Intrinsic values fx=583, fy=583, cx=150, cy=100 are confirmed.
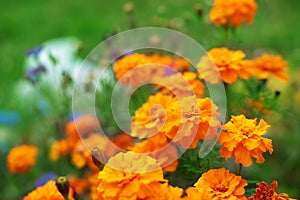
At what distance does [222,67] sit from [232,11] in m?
0.23

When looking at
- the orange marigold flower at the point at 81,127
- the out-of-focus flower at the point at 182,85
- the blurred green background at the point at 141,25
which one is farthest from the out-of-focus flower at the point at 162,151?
the blurred green background at the point at 141,25

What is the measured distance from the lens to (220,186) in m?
1.10

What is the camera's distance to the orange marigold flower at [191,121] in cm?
114

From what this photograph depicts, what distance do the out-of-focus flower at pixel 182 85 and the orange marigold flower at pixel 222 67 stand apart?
0.10 ft

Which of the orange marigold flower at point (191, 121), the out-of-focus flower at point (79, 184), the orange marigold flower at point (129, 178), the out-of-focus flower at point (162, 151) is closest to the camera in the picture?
the orange marigold flower at point (129, 178)

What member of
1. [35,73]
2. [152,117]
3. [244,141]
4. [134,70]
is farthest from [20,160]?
[244,141]

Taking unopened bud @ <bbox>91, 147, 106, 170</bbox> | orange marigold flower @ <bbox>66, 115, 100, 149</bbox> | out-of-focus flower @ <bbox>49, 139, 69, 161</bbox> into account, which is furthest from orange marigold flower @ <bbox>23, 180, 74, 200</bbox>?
out-of-focus flower @ <bbox>49, 139, 69, 161</bbox>

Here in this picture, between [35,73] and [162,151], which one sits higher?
[35,73]

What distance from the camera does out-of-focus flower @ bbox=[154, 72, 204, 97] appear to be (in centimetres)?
138

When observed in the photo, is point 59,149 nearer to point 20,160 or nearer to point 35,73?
point 20,160

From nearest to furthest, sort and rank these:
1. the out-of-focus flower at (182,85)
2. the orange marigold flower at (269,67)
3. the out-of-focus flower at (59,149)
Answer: the out-of-focus flower at (182,85) < the orange marigold flower at (269,67) < the out-of-focus flower at (59,149)

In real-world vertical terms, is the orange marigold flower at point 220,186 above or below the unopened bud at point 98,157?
below

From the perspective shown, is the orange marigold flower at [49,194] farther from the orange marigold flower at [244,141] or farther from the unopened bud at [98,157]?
the orange marigold flower at [244,141]

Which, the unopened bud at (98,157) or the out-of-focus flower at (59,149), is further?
the out-of-focus flower at (59,149)
